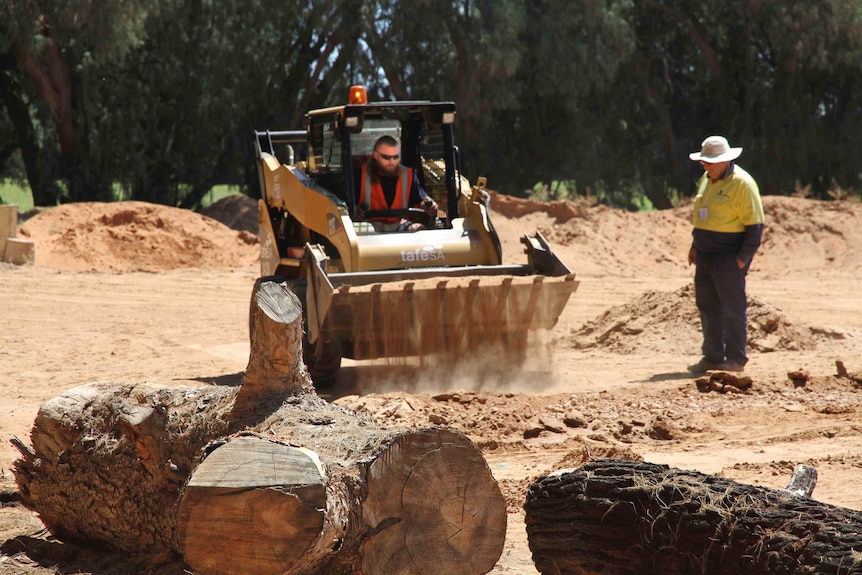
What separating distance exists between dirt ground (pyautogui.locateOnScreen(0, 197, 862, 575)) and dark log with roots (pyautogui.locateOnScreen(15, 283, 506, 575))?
331mm

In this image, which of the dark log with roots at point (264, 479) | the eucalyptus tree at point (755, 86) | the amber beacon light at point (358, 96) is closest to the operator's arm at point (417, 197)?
the amber beacon light at point (358, 96)

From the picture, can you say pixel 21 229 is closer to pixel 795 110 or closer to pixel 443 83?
pixel 443 83

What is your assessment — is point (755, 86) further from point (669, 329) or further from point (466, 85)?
point (669, 329)

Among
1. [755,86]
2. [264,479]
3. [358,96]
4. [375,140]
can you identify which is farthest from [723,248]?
[755,86]

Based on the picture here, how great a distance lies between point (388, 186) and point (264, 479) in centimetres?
630

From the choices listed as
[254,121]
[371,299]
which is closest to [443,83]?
[254,121]

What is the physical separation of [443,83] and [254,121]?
4.91 metres

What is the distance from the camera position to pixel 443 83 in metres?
24.8

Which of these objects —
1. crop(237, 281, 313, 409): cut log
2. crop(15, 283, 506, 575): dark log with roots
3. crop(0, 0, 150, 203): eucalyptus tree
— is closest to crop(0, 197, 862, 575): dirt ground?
crop(15, 283, 506, 575): dark log with roots

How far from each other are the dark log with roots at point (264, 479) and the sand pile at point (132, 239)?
1409 cm

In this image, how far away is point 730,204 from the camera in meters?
8.85

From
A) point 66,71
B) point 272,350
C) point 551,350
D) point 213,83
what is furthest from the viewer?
point 213,83

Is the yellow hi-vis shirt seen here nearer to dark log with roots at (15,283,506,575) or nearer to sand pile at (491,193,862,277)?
dark log with roots at (15,283,506,575)

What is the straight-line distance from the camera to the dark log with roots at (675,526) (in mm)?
3092
